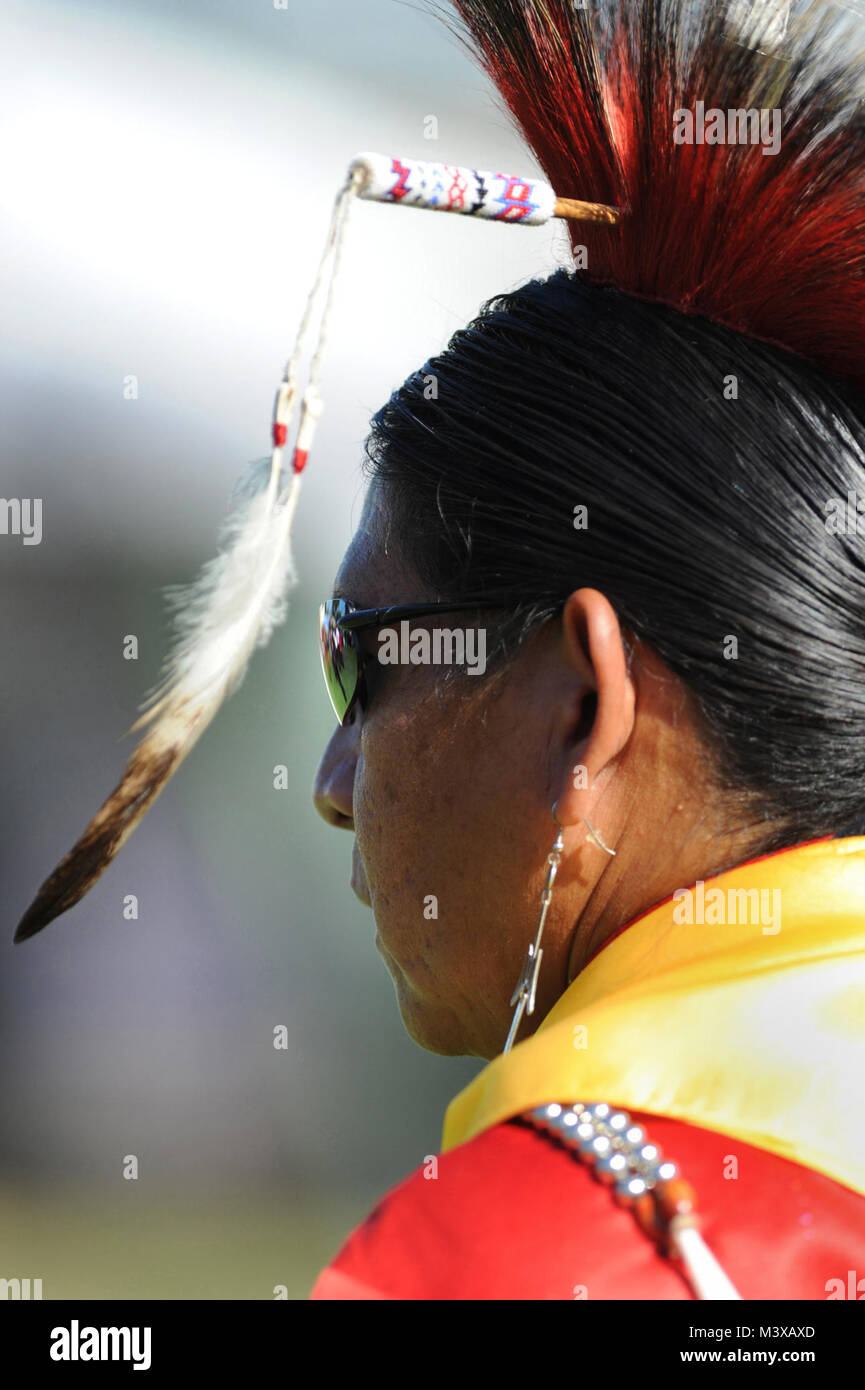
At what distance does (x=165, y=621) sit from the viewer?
18.7ft

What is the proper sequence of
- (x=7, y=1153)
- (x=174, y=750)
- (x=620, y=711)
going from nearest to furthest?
(x=620, y=711), (x=174, y=750), (x=7, y=1153)

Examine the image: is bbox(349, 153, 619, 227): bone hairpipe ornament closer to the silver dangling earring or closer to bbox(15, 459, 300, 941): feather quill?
bbox(15, 459, 300, 941): feather quill

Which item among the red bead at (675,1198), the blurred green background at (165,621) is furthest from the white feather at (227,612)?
the blurred green background at (165,621)

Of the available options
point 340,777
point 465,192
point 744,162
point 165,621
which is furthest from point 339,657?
point 165,621

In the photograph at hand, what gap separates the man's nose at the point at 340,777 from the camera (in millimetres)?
1699

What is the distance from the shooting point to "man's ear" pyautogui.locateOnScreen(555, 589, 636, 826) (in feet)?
4.27

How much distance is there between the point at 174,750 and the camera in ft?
4.67

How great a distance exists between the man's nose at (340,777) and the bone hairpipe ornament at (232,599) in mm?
229

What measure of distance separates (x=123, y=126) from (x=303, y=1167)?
177 inches

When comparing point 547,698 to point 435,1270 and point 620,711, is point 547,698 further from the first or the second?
point 435,1270

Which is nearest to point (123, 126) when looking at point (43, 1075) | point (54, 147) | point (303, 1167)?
point (54, 147)

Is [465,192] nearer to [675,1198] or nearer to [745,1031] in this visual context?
[745,1031]

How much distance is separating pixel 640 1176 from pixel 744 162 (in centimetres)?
105

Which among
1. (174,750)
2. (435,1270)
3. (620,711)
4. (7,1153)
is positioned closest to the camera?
(435,1270)
